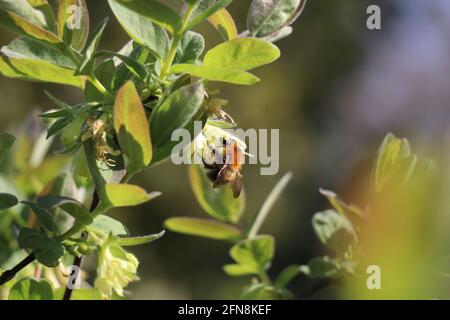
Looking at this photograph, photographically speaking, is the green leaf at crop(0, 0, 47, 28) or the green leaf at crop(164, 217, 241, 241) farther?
the green leaf at crop(164, 217, 241, 241)

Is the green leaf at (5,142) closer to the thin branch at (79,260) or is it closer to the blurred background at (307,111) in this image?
the thin branch at (79,260)

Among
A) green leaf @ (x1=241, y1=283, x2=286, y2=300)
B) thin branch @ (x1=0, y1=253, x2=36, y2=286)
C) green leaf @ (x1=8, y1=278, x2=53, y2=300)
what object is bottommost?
green leaf @ (x1=241, y1=283, x2=286, y2=300)

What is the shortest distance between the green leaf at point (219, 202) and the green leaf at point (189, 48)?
0.30m

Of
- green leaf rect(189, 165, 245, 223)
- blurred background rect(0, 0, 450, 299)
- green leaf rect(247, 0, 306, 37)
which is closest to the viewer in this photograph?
green leaf rect(247, 0, 306, 37)

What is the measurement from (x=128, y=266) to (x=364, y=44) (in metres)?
3.50

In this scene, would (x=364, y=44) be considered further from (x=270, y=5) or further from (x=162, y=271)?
(x=270, y=5)

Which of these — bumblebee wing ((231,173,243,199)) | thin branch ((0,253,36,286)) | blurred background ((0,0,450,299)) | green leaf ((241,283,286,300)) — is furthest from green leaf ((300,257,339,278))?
blurred background ((0,0,450,299))

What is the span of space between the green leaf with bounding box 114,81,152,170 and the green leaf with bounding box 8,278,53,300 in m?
0.18

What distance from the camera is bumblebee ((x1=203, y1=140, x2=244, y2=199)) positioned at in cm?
60

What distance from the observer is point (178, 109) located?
51cm

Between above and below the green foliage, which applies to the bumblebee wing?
below

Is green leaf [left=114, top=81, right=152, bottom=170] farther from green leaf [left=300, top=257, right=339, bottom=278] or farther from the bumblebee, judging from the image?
green leaf [left=300, top=257, right=339, bottom=278]

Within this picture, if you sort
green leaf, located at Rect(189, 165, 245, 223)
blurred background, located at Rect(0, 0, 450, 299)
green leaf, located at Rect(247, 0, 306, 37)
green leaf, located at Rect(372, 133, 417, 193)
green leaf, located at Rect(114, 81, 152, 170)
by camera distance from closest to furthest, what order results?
1. green leaf, located at Rect(114, 81, 152, 170)
2. green leaf, located at Rect(247, 0, 306, 37)
3. green leaf, located at Rect(372, 133, 417, 193)
4. green leaf, located at Rect(189, 165, 245, 223)
5. blurred background, located at Rect(0, 0, 450, 299)
